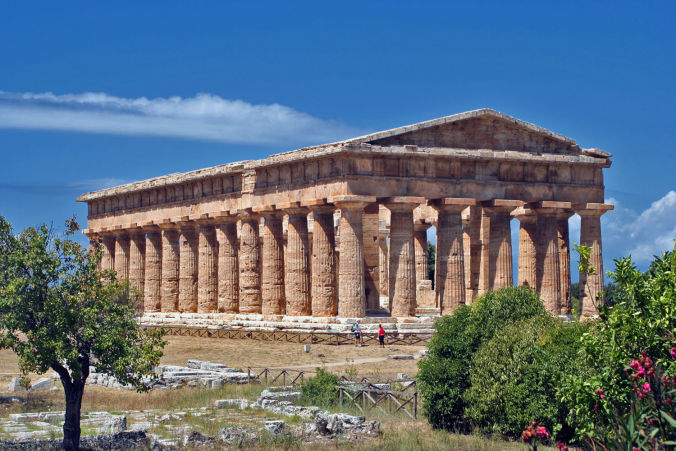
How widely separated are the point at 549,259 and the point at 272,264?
1372 centimetres

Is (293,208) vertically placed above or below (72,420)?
above

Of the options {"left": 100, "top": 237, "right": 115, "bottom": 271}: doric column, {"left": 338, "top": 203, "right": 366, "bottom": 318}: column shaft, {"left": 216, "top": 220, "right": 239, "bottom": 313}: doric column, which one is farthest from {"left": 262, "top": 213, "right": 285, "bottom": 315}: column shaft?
{"left": 100, "top": 237, "right": 115, "bottom": 271}: doric column

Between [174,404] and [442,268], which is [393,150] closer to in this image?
[442,268]

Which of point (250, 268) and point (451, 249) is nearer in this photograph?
point (451, 249)

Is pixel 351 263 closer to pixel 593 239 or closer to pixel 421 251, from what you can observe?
pixel 421 251

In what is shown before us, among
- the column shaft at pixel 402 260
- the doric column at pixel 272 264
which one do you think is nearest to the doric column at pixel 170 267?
the doric column at pixel 272 264

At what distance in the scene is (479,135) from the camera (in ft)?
155

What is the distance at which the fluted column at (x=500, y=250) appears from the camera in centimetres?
4822

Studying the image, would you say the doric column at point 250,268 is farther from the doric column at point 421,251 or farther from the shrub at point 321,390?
the shrub at point 321,390

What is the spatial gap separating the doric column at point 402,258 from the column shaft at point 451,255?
1922mm

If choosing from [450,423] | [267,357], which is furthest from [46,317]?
[267,357]

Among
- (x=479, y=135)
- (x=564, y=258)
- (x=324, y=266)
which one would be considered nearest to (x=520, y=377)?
(x=324, y=266)

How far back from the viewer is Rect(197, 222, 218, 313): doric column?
2219 inches

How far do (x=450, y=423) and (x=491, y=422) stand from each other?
1381 millimetres
